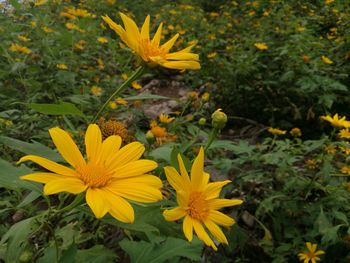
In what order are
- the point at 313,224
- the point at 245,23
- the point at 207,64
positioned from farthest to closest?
the point at 245,23 → the point at 207,64 → the point at 313,224

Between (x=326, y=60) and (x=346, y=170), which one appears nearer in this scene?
(x=346, y=170)

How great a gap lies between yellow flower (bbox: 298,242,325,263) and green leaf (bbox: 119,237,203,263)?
93 cm

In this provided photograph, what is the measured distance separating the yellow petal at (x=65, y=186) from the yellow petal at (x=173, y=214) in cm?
17

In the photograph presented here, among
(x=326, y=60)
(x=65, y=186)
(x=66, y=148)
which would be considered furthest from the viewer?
(x=326, y=60)

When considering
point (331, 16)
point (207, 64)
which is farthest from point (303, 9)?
point (207, 64)

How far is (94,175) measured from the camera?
774mm

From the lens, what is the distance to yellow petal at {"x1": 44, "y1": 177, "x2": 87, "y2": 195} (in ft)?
2.19

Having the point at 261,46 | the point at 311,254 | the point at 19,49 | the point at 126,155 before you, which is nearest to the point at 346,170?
the point at 311,254

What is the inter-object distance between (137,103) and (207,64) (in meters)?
1.74

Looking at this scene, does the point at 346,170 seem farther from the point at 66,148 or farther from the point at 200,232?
the point at 66,148

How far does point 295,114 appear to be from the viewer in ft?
10.5

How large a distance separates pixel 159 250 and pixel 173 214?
24cm

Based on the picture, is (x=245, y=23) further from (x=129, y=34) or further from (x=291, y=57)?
(x=129, y=34)

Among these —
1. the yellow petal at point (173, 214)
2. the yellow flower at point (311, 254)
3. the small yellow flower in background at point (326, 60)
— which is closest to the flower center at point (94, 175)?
the yellow petal at point (173, 214)
